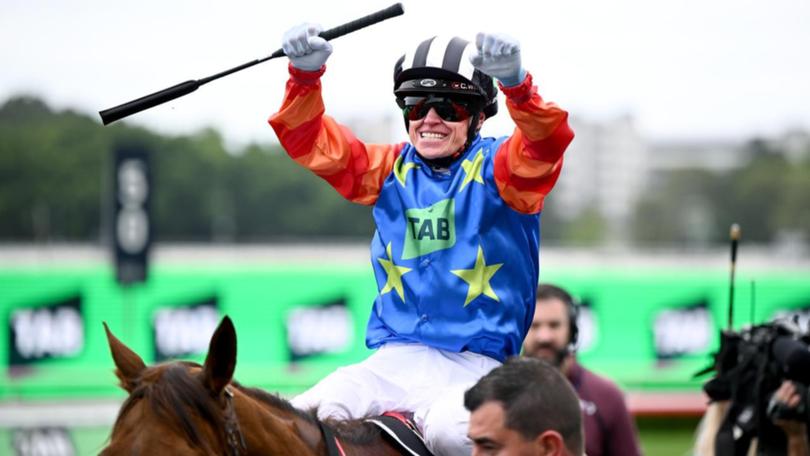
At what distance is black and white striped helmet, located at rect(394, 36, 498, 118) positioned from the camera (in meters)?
3.78

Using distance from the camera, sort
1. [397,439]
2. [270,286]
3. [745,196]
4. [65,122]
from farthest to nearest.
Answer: [745,196] → [65,122] → [270,286] → [397,439]

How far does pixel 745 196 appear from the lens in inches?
2857

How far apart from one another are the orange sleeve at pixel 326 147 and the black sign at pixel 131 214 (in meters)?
10.9

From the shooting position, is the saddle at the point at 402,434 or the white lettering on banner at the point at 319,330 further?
the white lettering on banner at the point at 319,330

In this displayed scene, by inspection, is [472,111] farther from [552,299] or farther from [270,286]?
[270,286]

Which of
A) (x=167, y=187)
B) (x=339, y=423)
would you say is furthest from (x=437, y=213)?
(x=167, y=187)

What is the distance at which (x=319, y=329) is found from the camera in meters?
15.9

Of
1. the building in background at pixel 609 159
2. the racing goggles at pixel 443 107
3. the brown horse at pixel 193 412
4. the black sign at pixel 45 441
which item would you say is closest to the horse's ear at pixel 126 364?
the brown horse at pixel 193 412

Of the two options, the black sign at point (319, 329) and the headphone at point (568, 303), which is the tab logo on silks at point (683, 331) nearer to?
the black sign at point (319, 329)

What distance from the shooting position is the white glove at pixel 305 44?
3572 millimetres

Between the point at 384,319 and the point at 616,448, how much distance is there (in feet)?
9.13

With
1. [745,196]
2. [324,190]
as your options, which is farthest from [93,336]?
[745,196]

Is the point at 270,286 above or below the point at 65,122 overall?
below

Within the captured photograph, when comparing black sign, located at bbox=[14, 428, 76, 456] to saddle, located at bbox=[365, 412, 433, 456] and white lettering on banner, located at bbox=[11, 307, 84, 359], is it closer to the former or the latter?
white lettering on banner, located at bbox=[11, 307, 84, 359]
